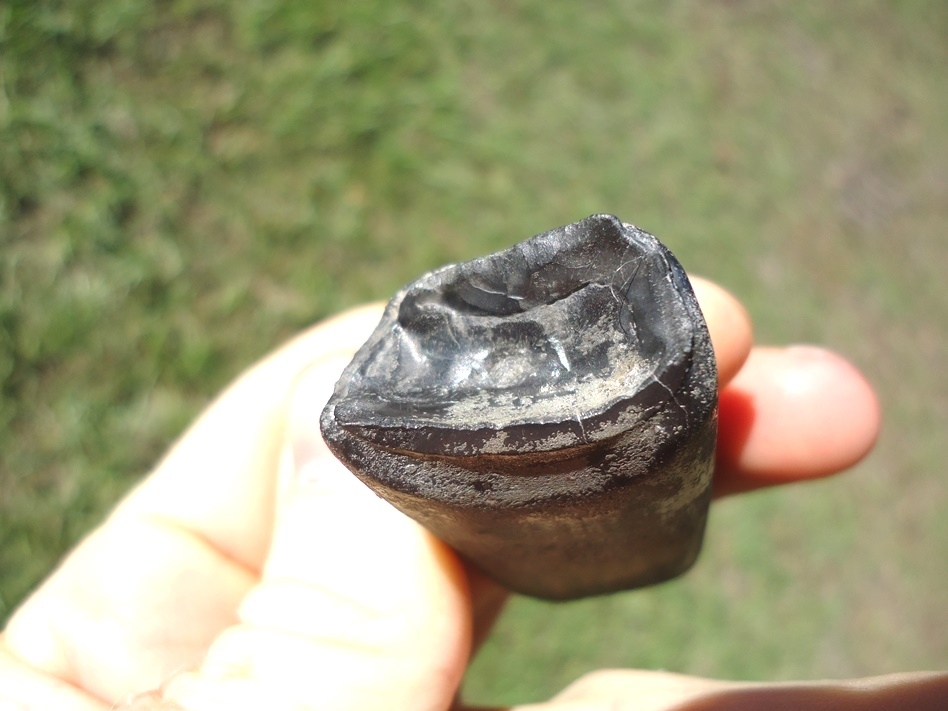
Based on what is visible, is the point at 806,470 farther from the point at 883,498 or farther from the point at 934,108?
the point at 934,108

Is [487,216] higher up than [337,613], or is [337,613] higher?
[337,613]

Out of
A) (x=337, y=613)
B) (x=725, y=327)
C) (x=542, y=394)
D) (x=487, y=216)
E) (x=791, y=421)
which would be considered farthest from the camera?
(x=487, y=216)

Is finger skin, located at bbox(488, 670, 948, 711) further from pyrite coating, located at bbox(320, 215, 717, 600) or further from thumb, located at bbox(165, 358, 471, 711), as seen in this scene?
pyrite coating, located at bbox(320, 215, 717, 600)

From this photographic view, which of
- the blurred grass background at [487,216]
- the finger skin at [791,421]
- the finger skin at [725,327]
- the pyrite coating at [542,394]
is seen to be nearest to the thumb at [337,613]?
A: the pyrite coating at [542,394]

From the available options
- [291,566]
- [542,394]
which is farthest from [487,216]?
[542,394]

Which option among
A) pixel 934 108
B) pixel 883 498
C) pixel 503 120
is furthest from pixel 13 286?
pixel 934 108

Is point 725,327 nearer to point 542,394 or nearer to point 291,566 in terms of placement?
point 542,394
